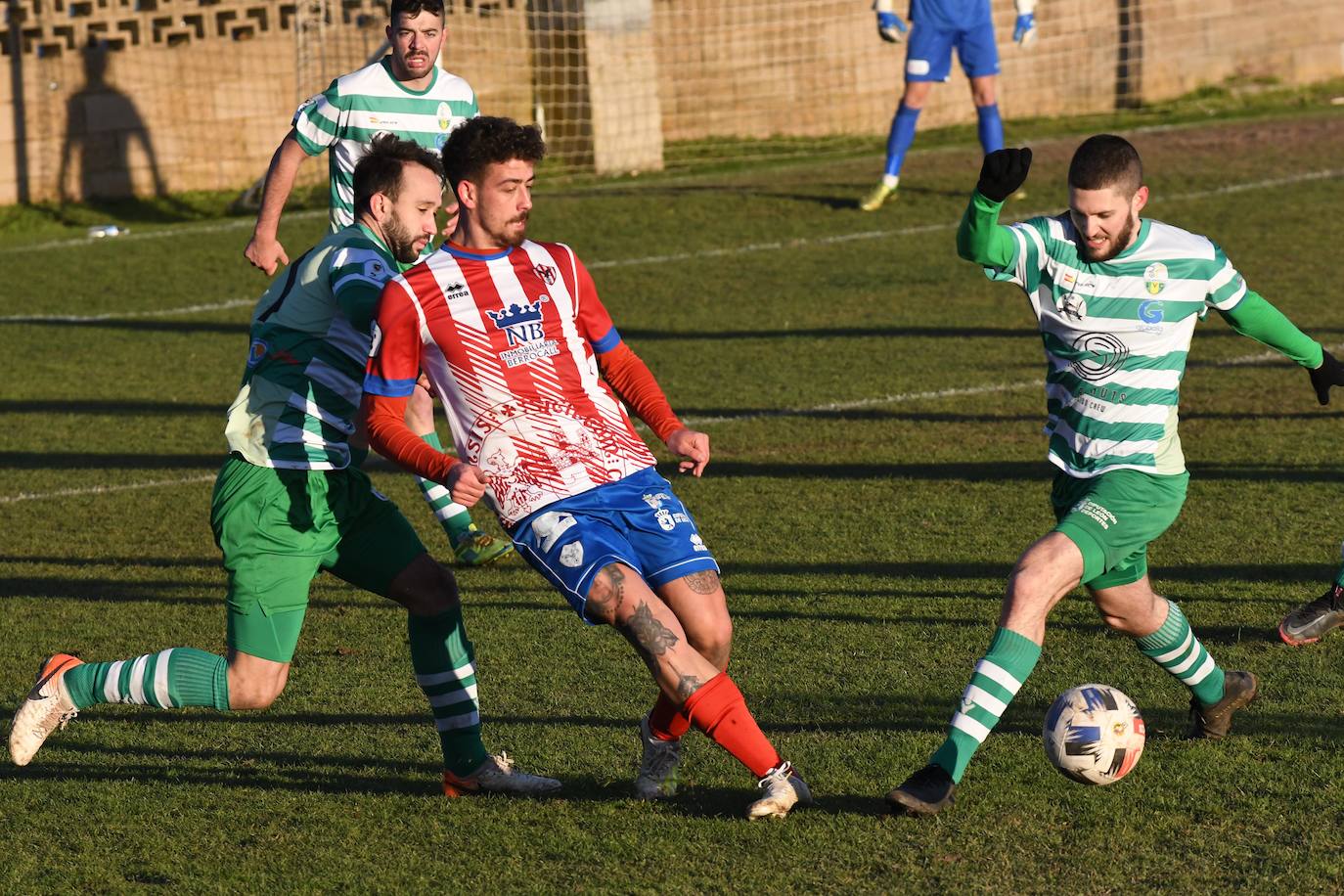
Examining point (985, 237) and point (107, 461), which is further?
point (107, 461)

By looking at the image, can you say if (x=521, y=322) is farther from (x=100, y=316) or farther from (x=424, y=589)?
(x=100, y=316)

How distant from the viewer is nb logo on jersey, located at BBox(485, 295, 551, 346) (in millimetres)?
4613

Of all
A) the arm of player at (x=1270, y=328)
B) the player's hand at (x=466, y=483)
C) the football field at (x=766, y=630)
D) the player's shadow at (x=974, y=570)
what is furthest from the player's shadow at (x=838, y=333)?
the player's hand at (x=466, y=483)

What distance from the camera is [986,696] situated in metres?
4.50

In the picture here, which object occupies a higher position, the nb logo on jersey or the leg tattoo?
the nb logo on jersey

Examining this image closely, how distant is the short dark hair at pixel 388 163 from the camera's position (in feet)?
16.0

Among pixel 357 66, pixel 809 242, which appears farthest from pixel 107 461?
pixel 357 66

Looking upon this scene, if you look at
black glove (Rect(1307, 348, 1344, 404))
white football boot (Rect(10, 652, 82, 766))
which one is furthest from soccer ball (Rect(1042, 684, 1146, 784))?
white football boot (Rect(10, 652, 82, 766))

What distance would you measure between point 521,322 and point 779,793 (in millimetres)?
1396

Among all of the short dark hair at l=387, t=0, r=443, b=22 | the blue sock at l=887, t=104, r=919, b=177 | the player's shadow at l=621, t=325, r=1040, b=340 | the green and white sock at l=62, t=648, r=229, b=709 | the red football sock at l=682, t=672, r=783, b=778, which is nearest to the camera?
the red football sock at l=682, t=672, r=783, b=778

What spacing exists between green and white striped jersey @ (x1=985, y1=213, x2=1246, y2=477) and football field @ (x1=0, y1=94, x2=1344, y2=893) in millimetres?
884

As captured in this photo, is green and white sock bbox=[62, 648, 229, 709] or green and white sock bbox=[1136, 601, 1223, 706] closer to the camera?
green and white sock bbox=[62, 648, 229, 709]

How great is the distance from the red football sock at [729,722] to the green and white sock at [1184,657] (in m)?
1.26

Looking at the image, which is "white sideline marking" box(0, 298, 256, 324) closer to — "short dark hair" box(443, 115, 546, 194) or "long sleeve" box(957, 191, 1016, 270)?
"short dark hair" box(443, 115, 546, 194)
